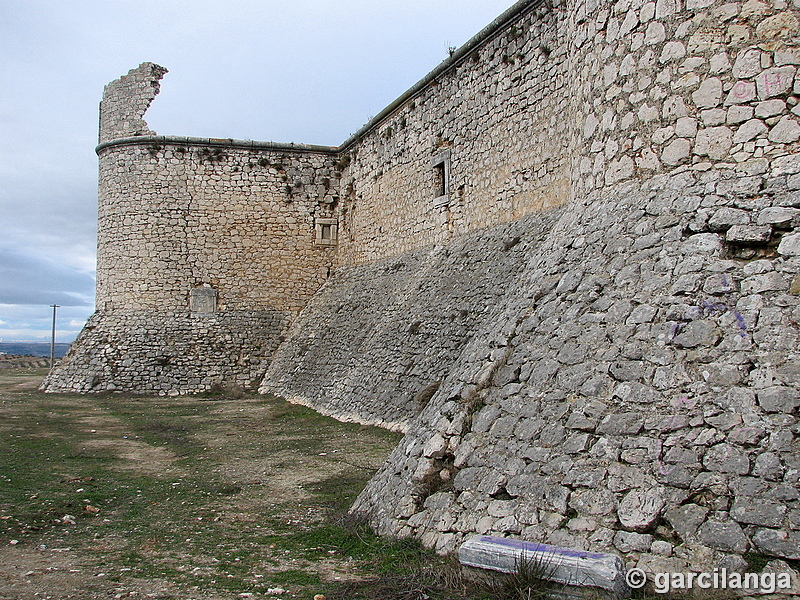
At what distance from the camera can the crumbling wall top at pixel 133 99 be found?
19281 mm

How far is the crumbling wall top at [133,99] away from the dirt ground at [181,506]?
10068 mm

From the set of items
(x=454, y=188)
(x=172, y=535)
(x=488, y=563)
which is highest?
(x=454, y=188)

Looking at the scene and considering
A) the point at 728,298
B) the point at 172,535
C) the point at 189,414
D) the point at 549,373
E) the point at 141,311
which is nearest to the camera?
the point at 728,298

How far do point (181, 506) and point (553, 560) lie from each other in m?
4.20

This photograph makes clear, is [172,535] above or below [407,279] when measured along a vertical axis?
below

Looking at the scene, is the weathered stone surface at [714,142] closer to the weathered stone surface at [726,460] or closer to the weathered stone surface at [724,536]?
the weathered stone surface at [726,460]

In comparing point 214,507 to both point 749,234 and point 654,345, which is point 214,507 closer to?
point 654,345

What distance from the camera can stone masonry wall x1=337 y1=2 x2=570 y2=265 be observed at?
10.0m

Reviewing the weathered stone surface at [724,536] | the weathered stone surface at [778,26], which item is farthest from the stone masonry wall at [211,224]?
the weathered stone surface at [724,536]

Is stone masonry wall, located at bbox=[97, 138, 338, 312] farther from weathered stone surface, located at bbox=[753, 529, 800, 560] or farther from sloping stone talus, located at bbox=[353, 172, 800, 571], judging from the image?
weathered stone surface, located at bbox=[753, 529, 800, 560]

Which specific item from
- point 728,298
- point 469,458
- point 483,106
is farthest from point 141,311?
point 728,298

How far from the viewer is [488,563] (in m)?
3.75

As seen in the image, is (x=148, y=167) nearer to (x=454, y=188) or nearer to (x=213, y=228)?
(x=213, y=228)

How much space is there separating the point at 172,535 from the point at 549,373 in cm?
341
